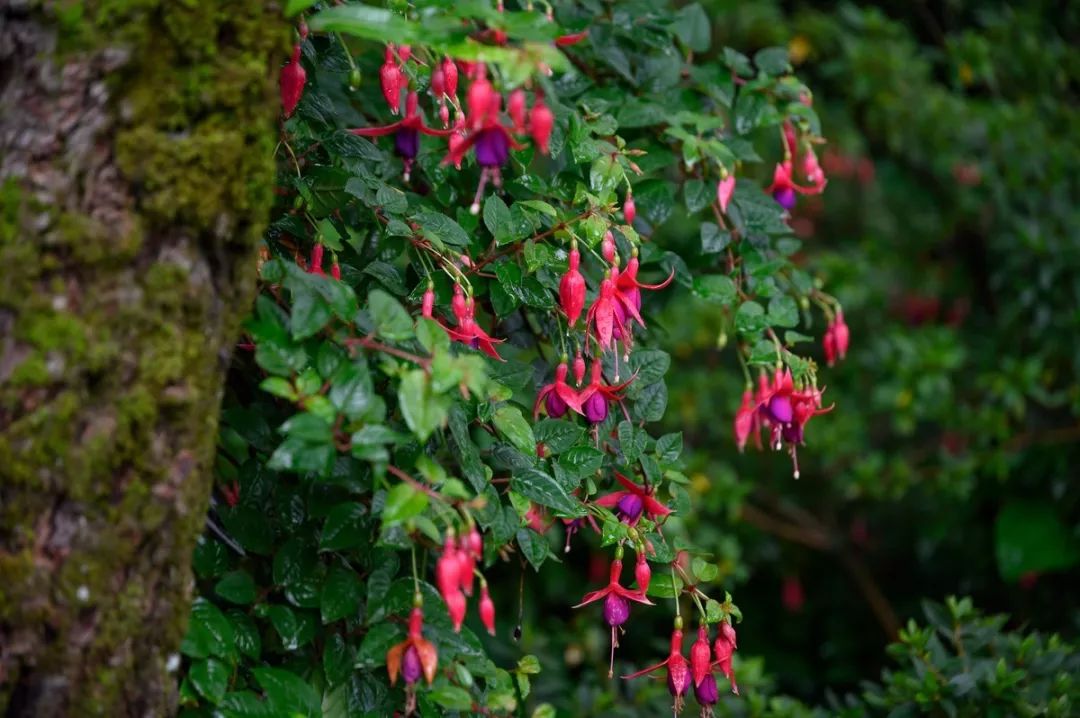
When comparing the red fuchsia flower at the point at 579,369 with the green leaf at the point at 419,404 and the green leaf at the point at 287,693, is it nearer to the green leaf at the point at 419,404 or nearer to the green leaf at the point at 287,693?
the green leaf at the point at 419,404

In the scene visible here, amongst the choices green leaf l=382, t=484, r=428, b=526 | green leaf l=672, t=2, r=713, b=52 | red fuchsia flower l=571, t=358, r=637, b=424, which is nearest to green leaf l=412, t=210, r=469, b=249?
red fuchsia flower l=571, t=358, r=637, b=424

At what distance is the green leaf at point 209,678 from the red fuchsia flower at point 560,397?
444 millimetres

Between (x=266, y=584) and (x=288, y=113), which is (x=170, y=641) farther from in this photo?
(x=288, y=113)

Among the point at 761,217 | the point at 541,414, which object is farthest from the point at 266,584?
the point at 761,217

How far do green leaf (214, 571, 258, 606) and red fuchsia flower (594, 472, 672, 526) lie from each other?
40cm

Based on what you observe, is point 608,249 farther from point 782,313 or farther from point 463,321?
point 782,313

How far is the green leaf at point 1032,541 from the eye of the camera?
2.68m

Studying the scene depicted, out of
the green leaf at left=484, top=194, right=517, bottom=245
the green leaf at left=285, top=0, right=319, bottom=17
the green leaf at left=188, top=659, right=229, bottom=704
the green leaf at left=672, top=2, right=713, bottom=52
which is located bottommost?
the green leaf at left=188, top=659, right=229, bottom=704

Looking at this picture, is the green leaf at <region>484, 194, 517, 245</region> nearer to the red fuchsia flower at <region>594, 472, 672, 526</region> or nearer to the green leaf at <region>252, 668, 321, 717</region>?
the red fuchsia flower at <region>594, 472, 672, 526</region>

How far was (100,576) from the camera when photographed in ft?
2.91

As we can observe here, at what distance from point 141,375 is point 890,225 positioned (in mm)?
3285

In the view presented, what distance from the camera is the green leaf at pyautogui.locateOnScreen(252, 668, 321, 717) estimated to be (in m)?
1.05

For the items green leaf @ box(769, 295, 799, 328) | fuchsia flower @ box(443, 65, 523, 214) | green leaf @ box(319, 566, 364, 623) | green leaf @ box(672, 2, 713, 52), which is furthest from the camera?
green leaf @ box(672, 2, 713, 52)

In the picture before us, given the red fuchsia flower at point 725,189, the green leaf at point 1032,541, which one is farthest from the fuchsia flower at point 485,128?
the green leaf at point 1032,541
